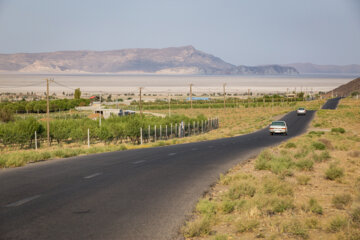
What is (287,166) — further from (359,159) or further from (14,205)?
(14,205)

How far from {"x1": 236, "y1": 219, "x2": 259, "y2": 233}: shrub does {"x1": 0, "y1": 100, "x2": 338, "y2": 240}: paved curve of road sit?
125cm

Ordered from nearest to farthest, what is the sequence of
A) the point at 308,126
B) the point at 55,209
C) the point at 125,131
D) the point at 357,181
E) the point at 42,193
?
the point at 55,209 → the point at 42,193 → the point at 357,181 → the point at 125,131 → the point at 308,126

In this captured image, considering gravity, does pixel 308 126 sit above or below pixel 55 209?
below

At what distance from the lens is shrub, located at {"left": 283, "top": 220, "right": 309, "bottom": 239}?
8.62 m

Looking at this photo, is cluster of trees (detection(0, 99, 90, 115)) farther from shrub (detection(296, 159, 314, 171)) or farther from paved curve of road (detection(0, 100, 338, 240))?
shrub (detection(296, 159, 314, 171))

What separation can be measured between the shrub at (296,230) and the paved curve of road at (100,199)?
7.15ft

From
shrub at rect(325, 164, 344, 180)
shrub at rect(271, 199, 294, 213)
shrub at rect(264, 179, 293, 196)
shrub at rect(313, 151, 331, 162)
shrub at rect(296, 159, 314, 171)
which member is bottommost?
shrub at rect(313, 151, 331, 162)

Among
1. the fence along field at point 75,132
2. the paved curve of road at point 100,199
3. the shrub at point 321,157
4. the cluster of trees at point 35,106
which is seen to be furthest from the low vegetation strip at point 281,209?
the cluster of trees at point 35,106

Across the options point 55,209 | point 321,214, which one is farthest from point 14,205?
point 321,214

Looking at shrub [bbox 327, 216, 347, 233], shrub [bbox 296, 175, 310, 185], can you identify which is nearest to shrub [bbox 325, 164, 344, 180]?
shrub [bbox 296, 175, 310, 185]

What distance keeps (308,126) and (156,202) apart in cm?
5669

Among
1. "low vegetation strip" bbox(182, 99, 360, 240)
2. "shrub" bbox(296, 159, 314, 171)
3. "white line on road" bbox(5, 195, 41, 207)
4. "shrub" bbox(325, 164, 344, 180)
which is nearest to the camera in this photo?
"low vegetation strip" bbox(182, 99, 360, 240)

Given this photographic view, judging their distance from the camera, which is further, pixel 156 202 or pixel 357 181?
pixel 357 181

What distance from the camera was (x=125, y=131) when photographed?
4997cm
